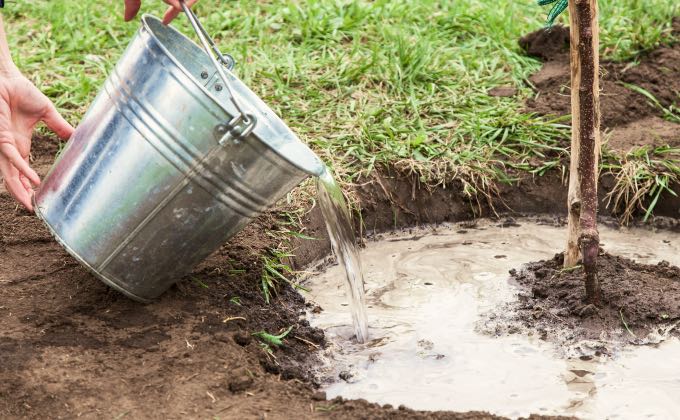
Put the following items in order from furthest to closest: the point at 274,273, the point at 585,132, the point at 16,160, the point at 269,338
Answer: the point at 274,273
the point at 585,132
the point at 269,338
the point at 16,160

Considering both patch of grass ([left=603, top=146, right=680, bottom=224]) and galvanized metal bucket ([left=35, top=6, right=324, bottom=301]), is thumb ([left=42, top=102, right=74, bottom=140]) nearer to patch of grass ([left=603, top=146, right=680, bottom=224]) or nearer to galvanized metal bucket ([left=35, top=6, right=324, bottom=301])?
galvanized metal bucket ([left=35, top=6, right=324, bottom=301])

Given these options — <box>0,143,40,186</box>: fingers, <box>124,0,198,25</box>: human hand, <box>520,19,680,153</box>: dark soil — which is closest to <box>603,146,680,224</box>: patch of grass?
<box>520,19,680,153</box>: dark soil

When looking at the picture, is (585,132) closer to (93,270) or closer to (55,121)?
(93,270)

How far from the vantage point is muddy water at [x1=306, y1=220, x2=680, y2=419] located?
3045 millimetres

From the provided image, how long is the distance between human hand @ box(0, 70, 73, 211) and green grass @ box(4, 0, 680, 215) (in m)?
1.31

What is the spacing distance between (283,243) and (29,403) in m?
1.43

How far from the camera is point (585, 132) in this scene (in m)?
3.29

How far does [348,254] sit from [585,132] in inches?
37.4

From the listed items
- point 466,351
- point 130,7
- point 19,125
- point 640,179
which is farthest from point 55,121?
point 640,179

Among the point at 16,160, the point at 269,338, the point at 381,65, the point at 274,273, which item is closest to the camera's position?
the point at 16,160

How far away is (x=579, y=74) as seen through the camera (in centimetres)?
326

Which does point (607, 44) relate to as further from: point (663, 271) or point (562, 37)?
point (663, 271)

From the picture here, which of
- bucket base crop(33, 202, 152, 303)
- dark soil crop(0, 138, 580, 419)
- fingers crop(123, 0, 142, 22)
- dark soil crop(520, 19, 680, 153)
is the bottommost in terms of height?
dark soil crop(0, 138, 580, 419)

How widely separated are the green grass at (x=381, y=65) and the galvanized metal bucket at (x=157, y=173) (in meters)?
1.37
